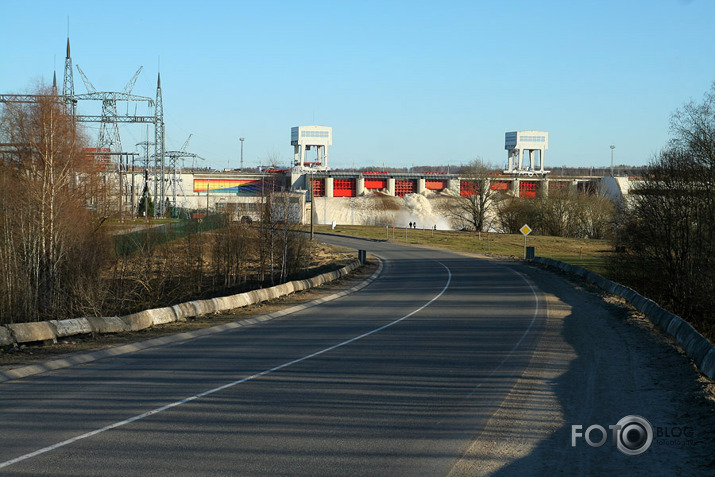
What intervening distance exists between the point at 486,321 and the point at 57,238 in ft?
58.6

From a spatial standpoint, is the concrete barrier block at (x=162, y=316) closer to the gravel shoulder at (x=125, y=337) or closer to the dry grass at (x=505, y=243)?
the gravel shoulder at (x=125, y=337)

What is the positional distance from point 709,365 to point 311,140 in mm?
136454

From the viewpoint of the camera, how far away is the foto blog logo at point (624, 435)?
8086mm

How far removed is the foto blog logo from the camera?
8.09 meters

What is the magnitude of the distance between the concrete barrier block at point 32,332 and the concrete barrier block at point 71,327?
18cm

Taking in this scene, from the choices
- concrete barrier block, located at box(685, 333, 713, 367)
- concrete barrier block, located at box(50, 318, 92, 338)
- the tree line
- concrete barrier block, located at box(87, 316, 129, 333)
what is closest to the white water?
the tree line

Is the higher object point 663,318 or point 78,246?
point 78,246

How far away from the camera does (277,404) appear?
9602 millimetres

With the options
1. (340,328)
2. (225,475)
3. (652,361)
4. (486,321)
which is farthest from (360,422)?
(486,321)

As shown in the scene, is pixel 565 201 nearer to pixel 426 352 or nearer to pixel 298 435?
pixel 426 352

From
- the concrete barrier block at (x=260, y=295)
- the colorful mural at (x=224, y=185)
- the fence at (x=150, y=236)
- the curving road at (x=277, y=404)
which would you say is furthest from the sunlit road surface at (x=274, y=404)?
the colorful mural at (x=224, y=185)

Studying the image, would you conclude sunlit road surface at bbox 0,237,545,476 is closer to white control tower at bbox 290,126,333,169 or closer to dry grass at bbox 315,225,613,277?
dry grass at bbox 315,225,613,277

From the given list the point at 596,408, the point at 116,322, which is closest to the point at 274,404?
the point at 596,408

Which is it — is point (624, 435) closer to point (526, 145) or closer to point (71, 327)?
point (71, 327)
